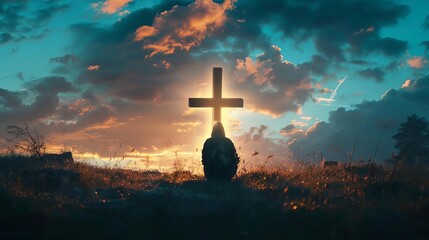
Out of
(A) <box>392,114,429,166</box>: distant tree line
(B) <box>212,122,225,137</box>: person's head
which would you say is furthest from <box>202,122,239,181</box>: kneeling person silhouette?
(A) <box>392,114,429,166</box>: distant tree line

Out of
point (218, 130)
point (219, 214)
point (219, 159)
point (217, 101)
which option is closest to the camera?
point (219, 214)

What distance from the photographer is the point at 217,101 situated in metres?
15.9

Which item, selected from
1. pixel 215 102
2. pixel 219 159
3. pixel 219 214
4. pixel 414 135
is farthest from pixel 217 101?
pixel 414 135

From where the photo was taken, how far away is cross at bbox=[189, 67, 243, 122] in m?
15.9

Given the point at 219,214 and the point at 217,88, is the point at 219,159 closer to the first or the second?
the point at 217,88

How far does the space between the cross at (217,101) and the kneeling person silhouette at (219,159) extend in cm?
249

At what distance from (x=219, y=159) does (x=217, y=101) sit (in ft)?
10.8

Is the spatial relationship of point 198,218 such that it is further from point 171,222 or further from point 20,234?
point 20,234

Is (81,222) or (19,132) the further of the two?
(19,132)

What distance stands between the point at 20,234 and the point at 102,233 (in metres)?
1.33

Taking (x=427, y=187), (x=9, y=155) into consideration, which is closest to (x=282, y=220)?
(x=427, y=187)

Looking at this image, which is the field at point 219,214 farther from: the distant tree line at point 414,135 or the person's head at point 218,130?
the distant tree line at point 414,135

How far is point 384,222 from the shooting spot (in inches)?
301

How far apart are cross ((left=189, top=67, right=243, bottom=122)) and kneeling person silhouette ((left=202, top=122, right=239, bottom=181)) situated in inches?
97.9
